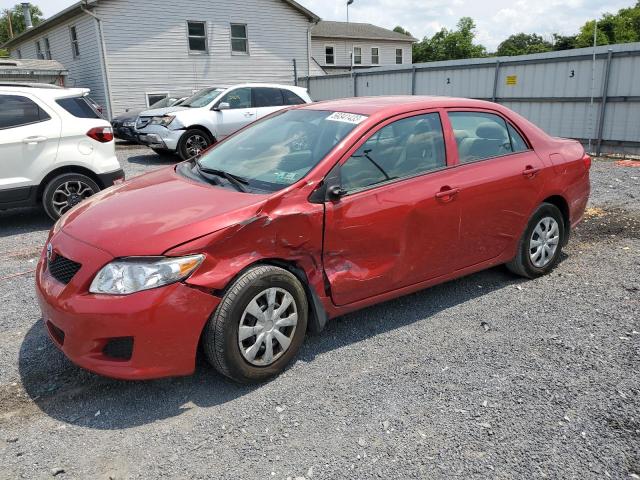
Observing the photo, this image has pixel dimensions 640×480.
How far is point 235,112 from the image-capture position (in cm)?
1275

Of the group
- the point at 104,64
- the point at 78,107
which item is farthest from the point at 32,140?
the point at 104,64

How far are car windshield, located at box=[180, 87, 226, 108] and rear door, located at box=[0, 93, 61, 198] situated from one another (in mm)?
6450

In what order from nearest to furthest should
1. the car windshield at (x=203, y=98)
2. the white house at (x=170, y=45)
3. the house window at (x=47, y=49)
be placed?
the car windshield at (x=203, y=98)
the white house at (x=170, y=45)
the house window at (x=47, y=49)

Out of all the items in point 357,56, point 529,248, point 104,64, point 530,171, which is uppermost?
point 357,56

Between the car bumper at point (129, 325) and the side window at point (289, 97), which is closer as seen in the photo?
the car bumper at point (129, 325)

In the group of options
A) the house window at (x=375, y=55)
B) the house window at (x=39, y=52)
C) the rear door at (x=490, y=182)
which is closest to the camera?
the rear door at (x=490, y=182)

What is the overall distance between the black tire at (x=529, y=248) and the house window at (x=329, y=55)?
34.3 meters

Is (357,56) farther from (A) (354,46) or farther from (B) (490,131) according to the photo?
(B) (490,131)

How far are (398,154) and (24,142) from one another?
484 centimetres

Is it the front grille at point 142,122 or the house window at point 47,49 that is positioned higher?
the house window at point 47,49

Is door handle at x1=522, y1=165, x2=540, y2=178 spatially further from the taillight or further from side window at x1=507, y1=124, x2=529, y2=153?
the taillight

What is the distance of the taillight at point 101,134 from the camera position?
6762mm

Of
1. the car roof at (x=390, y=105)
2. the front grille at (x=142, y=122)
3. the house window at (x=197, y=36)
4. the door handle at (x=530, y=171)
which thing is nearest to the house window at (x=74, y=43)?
the house window at (x=197, y=36)

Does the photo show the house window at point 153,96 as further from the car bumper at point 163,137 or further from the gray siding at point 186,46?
the car bumper at point 163,137
